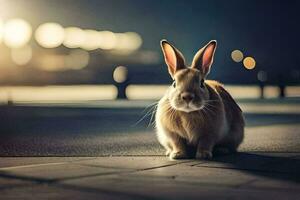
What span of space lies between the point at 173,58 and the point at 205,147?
105 cm

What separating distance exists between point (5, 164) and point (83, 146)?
7.29 ft

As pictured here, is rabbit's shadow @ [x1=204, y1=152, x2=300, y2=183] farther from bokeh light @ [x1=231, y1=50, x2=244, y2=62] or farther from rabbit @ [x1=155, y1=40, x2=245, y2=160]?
bokeh light @ [x1=231, y1=50, x2=244, y2=62]

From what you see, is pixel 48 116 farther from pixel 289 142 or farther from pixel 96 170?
pixel 96 170

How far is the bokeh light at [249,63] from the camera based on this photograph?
39338 mm

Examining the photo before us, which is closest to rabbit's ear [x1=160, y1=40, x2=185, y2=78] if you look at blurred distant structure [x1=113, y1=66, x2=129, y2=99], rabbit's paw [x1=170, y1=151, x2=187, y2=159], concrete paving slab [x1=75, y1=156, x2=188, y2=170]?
rabbit's paw [x1=170, y1=151, x2=187, y2=159]

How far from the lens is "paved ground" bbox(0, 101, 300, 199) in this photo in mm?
5855

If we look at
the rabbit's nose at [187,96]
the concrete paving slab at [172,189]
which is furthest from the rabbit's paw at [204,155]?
the concrete paving slab at [172,189]

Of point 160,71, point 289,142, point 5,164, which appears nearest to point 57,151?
point 5,164

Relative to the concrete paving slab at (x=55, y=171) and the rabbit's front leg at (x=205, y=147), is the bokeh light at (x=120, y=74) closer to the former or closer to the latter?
the rabbit's front leg at (x=205, y=147)

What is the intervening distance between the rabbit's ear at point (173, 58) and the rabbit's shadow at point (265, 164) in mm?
1051

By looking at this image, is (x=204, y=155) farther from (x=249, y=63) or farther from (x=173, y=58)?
(x=249, y=63)

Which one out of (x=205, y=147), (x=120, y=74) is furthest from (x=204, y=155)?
(x=120, y=74)

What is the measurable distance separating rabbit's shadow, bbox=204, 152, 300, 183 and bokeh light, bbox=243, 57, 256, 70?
1206 inches

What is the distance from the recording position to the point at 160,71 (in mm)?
36938
